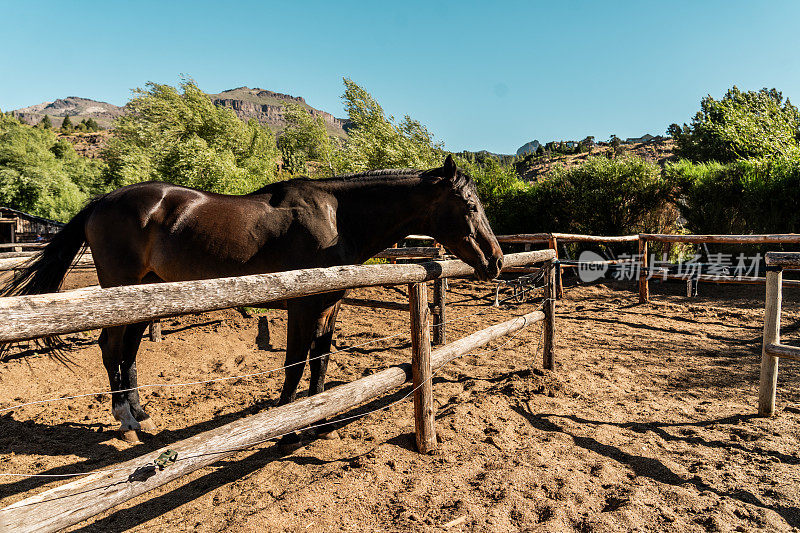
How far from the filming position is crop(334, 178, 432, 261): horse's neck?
3.31 meters

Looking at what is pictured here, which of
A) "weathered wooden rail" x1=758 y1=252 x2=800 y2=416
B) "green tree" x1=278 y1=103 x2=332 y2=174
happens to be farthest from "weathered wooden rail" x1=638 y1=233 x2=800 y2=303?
"green tree" x1=278 y1=103 x2=332 y2=174

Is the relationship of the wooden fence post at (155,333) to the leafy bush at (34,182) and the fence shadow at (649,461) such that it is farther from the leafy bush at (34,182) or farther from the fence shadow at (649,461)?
the leafy bush at (34,182)

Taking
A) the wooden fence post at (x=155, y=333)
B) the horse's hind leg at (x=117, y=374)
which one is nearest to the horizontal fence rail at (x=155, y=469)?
the horse's hind leg at (x=117, y=374)

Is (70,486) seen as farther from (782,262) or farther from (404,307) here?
(782,262)

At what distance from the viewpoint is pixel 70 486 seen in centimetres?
133

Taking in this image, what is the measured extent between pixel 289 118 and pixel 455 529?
168 feet

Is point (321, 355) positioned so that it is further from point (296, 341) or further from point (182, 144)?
point (182, 144)

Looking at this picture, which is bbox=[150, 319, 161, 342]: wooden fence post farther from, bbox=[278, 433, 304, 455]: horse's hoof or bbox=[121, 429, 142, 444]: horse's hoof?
bbox=[278, 433, 304, 455]: horse's hoof

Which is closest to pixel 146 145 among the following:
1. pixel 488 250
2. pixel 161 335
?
pixel 161 335

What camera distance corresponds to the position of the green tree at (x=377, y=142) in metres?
22.6

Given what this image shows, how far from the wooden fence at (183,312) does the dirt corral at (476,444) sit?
53 centimetres

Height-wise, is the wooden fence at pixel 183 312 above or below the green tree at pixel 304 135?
below

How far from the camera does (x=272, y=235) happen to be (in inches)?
128

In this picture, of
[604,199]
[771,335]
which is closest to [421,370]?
[771,335]
